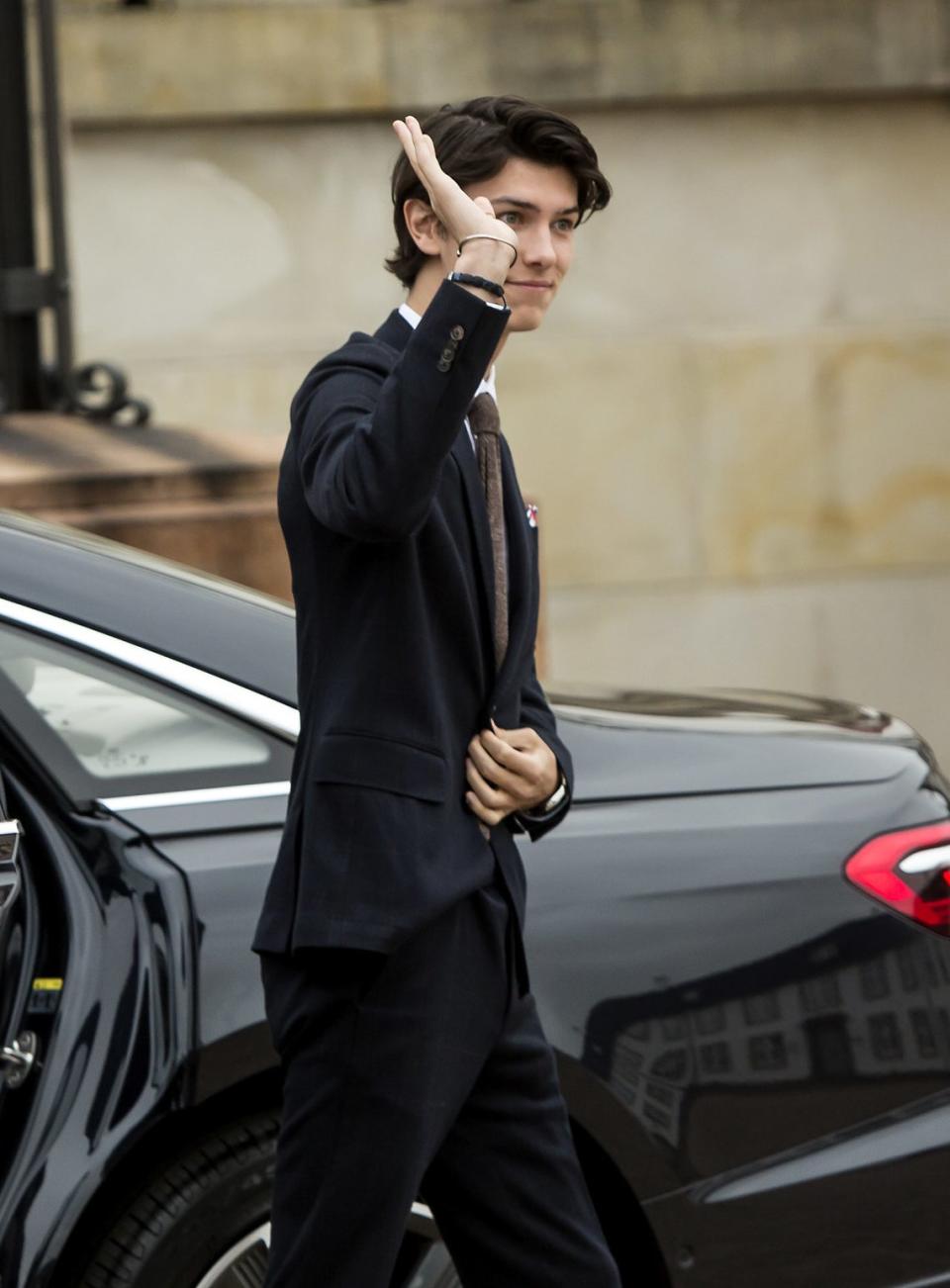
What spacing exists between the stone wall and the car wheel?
5707mm

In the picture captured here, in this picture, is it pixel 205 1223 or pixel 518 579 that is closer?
pixel 518 579

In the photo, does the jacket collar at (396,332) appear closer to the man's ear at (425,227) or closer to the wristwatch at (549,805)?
the man's ear at (425,227)

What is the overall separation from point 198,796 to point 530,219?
3.43 feet

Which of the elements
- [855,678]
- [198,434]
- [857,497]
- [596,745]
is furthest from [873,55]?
[596,745]

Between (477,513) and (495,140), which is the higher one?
(495,140)

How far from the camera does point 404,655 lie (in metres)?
2.20

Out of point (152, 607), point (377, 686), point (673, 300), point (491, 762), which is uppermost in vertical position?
point (377, 686)

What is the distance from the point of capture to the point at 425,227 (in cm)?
232

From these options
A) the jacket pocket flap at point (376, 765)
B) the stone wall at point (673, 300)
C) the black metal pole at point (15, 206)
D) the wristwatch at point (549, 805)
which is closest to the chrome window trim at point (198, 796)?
the wristwatch at point (549, 805)

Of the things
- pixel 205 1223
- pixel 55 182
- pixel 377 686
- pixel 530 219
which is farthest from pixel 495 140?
pixel 55 182

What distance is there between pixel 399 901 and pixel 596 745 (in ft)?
3.38

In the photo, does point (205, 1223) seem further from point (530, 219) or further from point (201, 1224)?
point (530, 219)

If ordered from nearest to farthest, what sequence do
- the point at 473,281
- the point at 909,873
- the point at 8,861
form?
the point at 473,281 → the point at 8,861 → the point at 909,873

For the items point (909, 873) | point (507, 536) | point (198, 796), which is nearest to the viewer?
point (507, 536)
